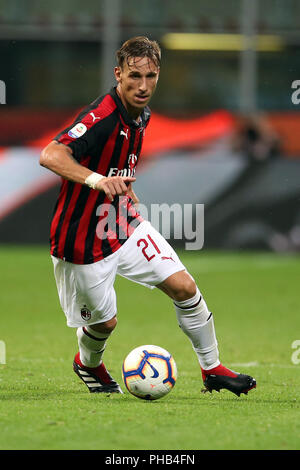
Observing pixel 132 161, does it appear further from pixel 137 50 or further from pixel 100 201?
pixel 137 50

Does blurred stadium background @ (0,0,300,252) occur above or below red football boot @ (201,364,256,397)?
above

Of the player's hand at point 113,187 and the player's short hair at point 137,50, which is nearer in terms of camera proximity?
the player's hand at point 113,187

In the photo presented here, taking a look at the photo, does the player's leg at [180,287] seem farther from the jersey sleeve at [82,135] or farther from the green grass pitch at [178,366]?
the jersey sleeve at [82,135]

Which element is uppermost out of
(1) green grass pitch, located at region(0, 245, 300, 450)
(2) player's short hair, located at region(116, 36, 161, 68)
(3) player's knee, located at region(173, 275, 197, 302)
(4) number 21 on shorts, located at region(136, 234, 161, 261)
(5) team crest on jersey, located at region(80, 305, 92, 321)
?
(2) player's short hair, located at region(116, 36, 161, 68)

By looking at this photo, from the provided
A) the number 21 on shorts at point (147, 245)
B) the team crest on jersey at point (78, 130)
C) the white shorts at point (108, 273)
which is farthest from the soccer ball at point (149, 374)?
the team crest on jersey at point (78, 130)

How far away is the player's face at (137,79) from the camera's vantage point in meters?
5.34

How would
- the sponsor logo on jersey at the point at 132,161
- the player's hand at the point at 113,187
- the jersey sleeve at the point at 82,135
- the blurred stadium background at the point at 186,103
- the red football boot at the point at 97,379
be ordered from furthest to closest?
the blurred stadium background at the point at 186,103
the red football boot at the point at 97,379
the sponsor logo on jersey at the point at 132,161
the jersey sleeve at the point at 82,135
the player's hand at the point at 113,187

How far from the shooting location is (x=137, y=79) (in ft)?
17.6

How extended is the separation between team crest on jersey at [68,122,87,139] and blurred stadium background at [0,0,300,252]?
10.3 m

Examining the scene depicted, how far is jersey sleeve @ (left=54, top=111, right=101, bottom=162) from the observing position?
17.0 ft

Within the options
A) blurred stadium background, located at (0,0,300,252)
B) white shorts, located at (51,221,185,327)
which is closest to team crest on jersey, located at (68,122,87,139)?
white shorts, located at (51,221,185,327)

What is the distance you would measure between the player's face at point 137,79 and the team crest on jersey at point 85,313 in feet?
4.09

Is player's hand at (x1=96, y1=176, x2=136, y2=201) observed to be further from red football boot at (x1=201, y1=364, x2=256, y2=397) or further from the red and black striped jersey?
red football boot at (x1=201, y1=364, x2=256, y2=397)
